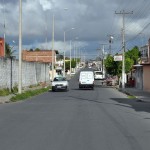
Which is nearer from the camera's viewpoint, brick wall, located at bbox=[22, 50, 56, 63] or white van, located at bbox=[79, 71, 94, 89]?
white van, located at bbox=[79, 71, 94, 89]

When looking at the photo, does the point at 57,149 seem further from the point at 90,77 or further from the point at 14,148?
the point at 90,77

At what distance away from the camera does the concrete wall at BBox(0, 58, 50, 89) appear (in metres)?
40.0

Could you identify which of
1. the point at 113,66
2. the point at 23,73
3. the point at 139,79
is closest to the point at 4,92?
the point at 23,73

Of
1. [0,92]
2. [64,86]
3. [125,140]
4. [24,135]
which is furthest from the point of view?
[64,86]

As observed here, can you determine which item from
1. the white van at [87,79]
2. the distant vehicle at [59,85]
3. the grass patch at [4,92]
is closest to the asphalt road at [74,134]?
the grass patch at [4,92]

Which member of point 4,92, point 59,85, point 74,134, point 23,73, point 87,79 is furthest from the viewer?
point 87,79

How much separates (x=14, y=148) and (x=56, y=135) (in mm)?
2551

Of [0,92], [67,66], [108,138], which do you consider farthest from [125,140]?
[67,66]

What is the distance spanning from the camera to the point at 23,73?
51.8 m

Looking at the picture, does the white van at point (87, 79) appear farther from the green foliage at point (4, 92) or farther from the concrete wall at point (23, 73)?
the green foliage at point (4, 92)

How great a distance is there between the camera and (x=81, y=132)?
45.1ft

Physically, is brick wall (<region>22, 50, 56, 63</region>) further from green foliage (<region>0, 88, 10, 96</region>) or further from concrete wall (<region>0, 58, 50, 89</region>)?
green foliage (<region>0, 88, 10, 96</region>)

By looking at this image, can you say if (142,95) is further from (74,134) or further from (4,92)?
(74,134)

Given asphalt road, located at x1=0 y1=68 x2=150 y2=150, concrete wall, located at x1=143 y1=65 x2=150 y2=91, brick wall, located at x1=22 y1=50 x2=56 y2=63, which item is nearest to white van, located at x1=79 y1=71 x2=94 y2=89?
concrete wall, located at x1=143 y1=65 x2=150 y2=91
